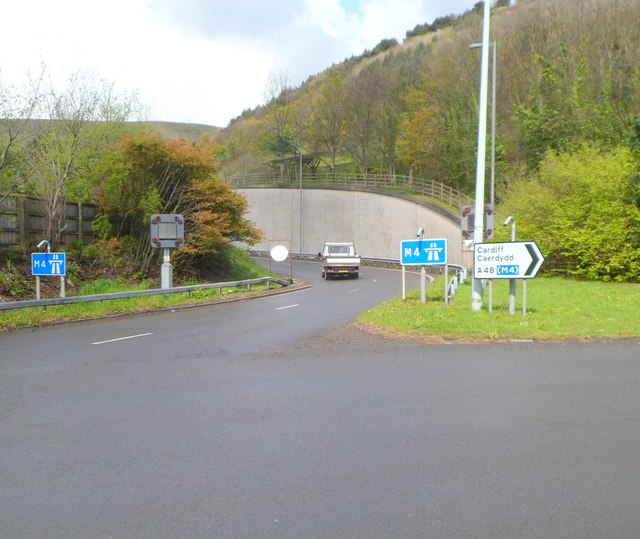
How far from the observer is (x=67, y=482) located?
4496 mm

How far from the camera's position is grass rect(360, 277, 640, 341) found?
11.5m

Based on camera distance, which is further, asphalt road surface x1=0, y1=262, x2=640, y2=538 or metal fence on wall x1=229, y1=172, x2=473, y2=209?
metal fence on wall x1=229, y1=172, x2=473, y2=209

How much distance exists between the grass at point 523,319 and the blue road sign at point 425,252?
1269 mm

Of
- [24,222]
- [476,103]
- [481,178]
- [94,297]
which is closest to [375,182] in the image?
[476,103]

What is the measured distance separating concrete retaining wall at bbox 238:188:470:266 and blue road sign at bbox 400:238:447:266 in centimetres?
2390

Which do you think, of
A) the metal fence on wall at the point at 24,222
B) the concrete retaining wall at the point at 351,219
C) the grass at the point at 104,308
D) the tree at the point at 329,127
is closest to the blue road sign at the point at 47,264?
the grass at the point at 104,308

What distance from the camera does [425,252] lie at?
52.7 feet

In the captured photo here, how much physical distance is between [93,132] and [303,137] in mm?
45675

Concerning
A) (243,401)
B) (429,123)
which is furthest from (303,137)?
(243,401)

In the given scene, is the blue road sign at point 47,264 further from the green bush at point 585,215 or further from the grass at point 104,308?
the green bush at point 585,215

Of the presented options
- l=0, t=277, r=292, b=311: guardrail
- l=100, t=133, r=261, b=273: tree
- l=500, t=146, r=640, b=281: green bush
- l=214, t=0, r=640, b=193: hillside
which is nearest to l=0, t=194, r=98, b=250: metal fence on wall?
l=100, t=133, r=261, b=273: tree

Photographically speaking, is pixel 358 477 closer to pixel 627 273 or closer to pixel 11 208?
pixel 11 208

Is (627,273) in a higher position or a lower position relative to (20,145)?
lower

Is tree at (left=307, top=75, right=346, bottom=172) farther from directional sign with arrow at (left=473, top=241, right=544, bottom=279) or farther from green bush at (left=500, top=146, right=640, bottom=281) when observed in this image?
directional sign with arrow at (left=473, top=241, right=544, bottom=279)
